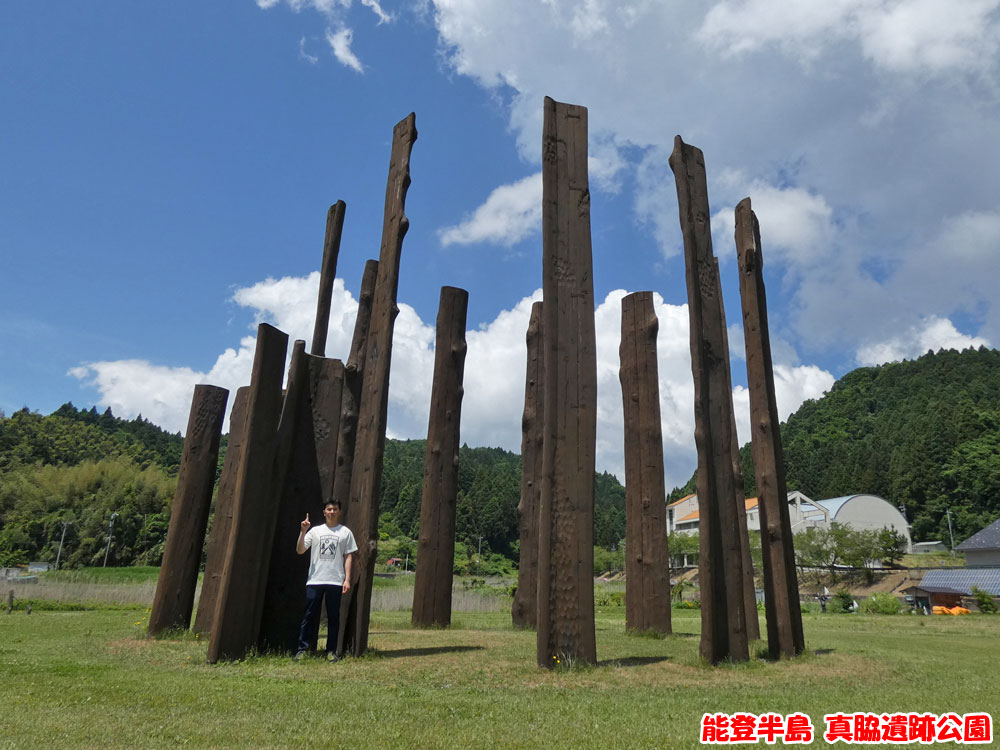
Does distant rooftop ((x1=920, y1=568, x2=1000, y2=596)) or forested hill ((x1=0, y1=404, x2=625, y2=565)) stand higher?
forested hill ((x1=0, y1=404, x2=625, y2=565))

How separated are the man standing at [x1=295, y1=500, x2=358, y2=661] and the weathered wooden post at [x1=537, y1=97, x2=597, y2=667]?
6.15 ft

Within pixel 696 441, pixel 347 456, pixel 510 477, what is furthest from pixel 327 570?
pixel 510 477

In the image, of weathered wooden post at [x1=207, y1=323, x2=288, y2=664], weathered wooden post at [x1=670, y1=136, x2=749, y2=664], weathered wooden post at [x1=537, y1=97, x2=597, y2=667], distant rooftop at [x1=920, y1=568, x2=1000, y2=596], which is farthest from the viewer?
distant rooftop at [x1=920, y1=568, x2=1000, y2=596]

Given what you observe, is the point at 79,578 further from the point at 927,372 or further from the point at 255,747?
the point at 927,372

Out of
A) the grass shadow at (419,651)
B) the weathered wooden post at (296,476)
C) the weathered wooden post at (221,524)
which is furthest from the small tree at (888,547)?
the weathered wooden post at (296,476)

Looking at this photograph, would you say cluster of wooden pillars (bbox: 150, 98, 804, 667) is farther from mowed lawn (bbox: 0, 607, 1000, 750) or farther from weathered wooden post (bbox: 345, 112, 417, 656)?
mowed lawn (bbox: 0, 607, 1000, 750)

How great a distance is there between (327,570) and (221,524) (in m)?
3.07

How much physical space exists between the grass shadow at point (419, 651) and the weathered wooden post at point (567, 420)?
1.37 meters

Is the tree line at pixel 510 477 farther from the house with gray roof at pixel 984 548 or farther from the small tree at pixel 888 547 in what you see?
the house with gray roof at pixel 984 548

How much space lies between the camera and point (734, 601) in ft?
21.9

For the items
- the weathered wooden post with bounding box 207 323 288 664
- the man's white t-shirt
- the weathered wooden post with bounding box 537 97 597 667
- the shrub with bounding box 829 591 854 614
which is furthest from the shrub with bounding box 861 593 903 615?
the weathered wooden post with bounding box 207 323 288 664

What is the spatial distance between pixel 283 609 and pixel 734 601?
4.54 metres

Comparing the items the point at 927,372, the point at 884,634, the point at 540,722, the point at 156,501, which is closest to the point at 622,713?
the point at 540,722

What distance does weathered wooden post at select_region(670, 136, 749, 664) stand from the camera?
21.5 feet
